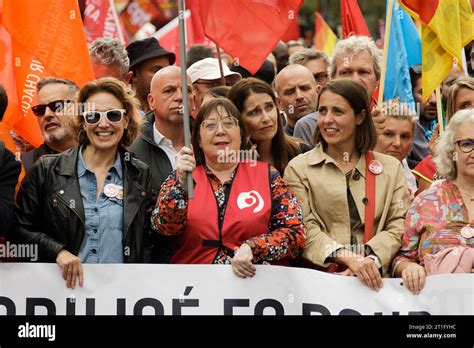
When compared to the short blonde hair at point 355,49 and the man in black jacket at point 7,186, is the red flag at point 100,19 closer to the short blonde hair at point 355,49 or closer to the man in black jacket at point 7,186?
the short blonde hair at point 355,49

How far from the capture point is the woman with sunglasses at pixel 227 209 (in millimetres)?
7824

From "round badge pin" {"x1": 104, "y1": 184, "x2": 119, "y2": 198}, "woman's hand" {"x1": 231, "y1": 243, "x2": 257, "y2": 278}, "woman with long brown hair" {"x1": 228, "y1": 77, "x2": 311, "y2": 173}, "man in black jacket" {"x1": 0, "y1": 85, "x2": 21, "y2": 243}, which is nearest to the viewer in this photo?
"man in black jacket" {"x1": 0, "y1": 85, "x2": 21, "y2": 243}

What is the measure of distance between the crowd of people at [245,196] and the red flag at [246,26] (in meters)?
0.31

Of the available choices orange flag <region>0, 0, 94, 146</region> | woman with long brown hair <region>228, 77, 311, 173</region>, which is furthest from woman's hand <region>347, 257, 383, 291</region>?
orange flag <region>0, 0, 94, 146</region>

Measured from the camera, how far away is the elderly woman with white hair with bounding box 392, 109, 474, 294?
25.8ft

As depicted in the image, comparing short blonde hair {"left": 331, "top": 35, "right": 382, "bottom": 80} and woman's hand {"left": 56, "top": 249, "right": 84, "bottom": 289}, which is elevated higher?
short blonde hair {"left": 331, "top": 35, "right": 382, "bottom": 80}

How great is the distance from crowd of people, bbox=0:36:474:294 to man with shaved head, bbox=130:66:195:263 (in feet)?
0.12

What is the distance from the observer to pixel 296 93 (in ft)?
35.8

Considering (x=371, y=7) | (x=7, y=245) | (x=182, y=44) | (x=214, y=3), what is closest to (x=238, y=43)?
(x=214, y=3)

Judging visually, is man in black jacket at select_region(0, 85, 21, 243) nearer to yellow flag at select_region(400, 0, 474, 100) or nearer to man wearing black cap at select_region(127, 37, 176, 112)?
man wearing black cap at select_region(127, 37, 176, 112)

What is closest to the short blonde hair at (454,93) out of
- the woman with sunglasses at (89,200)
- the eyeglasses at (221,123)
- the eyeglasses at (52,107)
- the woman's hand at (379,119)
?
the woman's hand at (379,119)

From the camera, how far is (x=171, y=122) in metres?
9.41

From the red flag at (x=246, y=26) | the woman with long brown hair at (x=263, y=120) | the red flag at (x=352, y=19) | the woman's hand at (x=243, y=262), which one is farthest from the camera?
the red flag at (x=352, y=19)

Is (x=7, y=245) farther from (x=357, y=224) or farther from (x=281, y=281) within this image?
(x=357, y=224)
